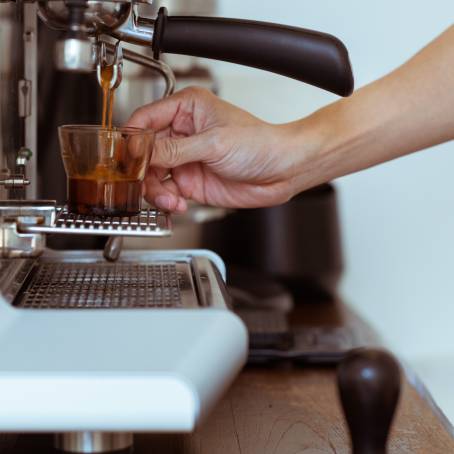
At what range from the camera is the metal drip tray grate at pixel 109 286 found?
2.37 ft

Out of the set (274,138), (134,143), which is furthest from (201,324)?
(274,138)

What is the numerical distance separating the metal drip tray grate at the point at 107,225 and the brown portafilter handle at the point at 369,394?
168 mm

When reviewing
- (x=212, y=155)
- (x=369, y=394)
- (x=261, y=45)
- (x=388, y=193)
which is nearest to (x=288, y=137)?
(x=212, y=155)

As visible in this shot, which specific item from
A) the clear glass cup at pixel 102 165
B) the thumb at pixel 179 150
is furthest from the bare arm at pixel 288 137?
the clear glass cup at pixel 102 165

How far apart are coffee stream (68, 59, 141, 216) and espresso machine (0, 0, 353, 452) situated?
0.05 feet

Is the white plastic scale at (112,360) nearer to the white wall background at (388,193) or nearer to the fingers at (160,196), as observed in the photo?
the fingers at (160,196)

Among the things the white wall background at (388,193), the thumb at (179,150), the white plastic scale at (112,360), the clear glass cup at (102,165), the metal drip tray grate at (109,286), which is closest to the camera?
the white plastic scale at (112,360)

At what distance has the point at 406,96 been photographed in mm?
1063

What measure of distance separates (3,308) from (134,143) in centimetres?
23

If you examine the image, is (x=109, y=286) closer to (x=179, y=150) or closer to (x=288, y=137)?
(x=179, y=150)

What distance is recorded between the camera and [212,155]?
1.04 metres

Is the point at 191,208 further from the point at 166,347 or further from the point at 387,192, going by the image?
the point at 166,347

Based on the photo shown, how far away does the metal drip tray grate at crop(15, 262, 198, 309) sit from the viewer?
2.37 ft

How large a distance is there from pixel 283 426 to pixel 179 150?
28cm
